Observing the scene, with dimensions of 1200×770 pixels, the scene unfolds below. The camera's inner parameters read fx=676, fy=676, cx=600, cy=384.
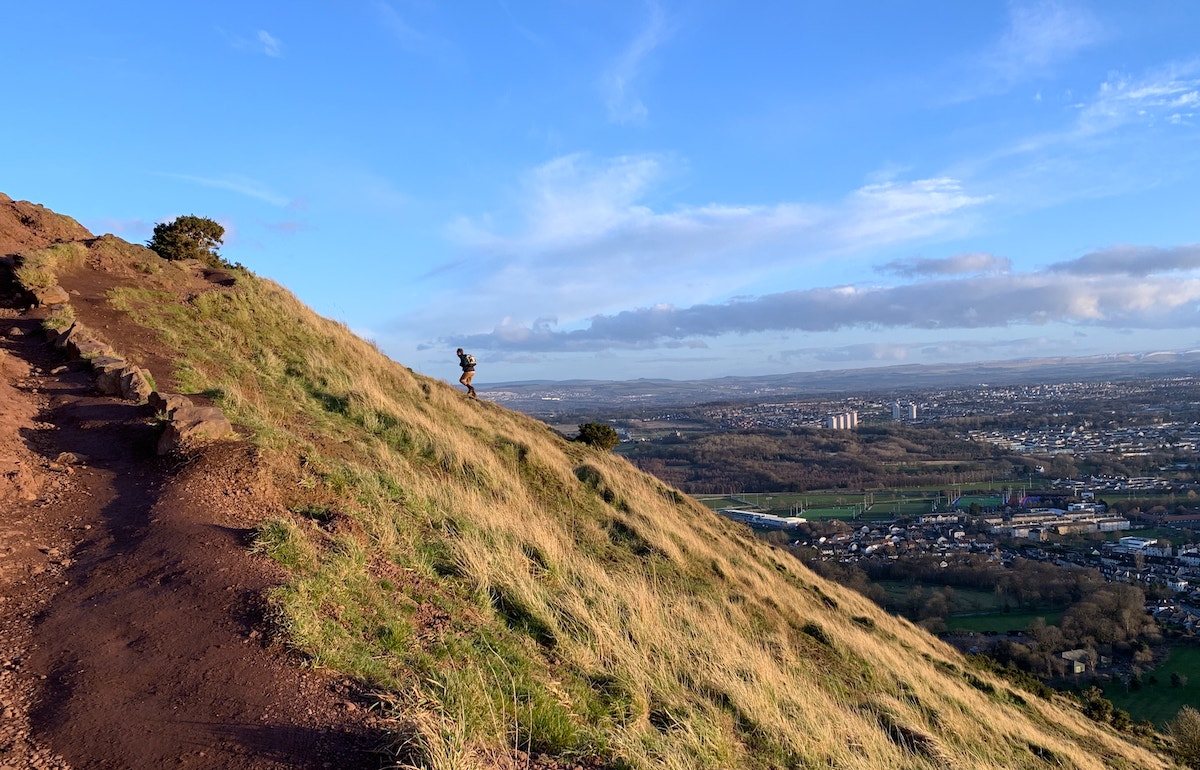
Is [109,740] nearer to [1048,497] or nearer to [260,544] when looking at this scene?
[260,544]

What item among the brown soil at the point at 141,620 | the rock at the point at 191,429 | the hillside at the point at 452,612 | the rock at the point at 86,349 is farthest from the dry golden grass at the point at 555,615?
the rock at the point at 86,349

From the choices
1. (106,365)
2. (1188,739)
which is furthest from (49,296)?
(1188,739)

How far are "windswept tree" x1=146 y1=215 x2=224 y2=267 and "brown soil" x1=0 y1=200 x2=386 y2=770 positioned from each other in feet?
43.6

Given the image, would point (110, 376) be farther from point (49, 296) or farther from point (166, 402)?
point (49, 296)

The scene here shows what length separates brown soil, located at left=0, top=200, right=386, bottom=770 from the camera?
125 inches

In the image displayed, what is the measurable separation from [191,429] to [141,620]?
10.8 ft

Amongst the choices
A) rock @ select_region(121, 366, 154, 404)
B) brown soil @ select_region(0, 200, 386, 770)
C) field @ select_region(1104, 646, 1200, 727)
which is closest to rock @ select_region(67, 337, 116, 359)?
rock @ select_region(121, 366, 154, 404)

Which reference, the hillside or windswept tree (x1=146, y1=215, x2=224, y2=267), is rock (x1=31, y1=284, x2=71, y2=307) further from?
windswept tree (x1=146, y1=215, x2=224, y2=267)

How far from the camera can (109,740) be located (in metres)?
3.14

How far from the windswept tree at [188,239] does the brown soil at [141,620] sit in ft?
43.6

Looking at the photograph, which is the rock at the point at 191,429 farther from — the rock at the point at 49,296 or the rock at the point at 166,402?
the rock at the point at 49,296

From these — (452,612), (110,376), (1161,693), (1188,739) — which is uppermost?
(110,376)

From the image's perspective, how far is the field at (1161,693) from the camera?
1386 cm

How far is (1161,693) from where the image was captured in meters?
14.7
